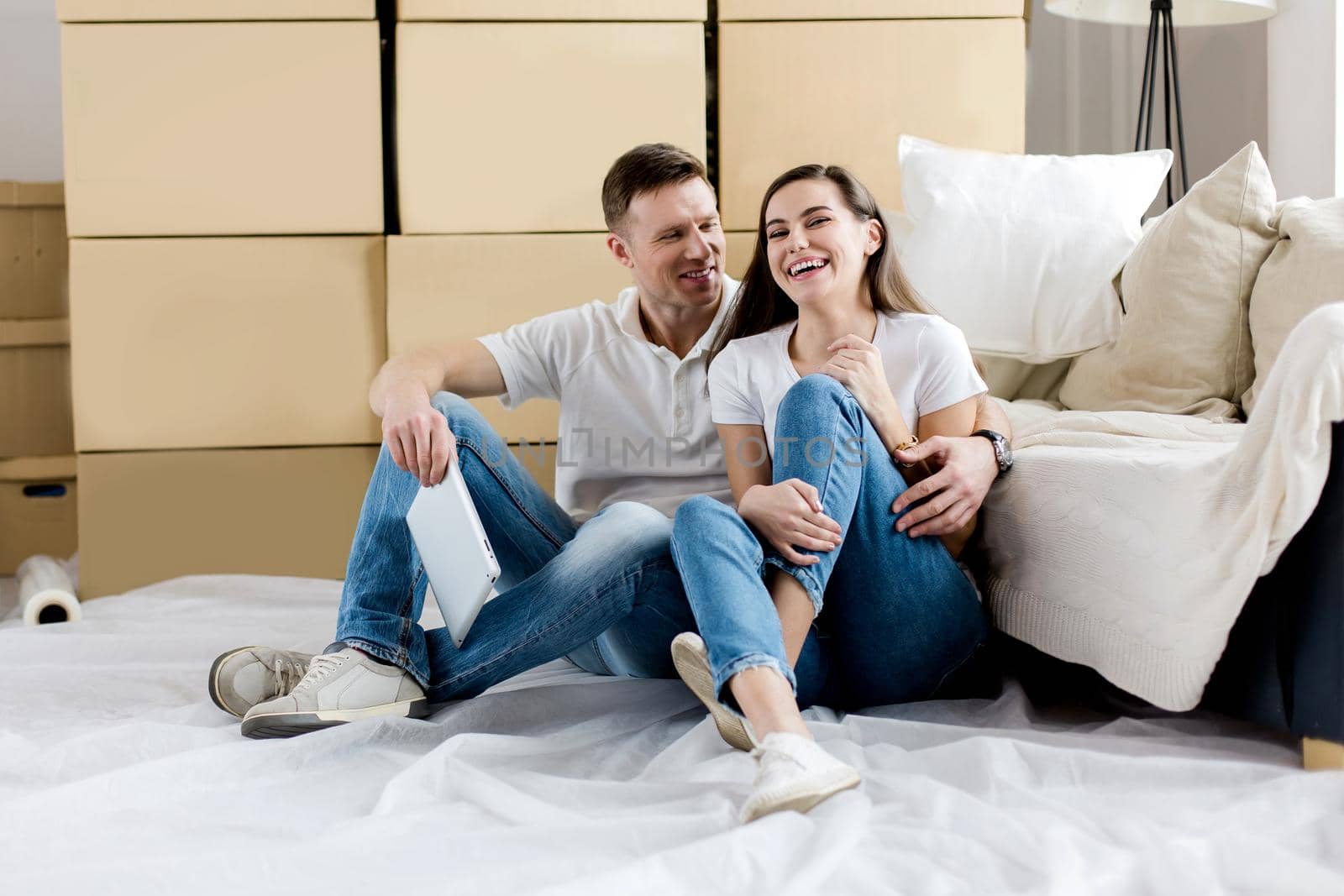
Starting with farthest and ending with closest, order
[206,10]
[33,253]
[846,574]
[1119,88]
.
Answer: [1119,88] → [33,253] → [206,10] → [846,574]

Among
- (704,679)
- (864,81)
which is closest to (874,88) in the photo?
(864,81)

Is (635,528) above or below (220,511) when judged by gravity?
above

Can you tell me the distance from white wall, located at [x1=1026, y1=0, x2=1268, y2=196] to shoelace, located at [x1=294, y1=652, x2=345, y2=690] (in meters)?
2.20

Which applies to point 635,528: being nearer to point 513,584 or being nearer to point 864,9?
point 513,584

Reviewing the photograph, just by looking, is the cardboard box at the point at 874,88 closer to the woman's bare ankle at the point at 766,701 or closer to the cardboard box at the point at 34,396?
the woman's bare ankle at the point at 766,701

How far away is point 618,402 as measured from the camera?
5.34 feet

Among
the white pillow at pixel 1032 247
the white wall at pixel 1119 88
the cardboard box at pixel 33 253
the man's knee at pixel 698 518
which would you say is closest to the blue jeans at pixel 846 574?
the man's knee at pixel 698 518

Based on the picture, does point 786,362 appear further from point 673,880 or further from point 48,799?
point 48,799

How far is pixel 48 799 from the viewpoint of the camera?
1.08 m

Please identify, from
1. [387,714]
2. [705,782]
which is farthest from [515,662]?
[705,782]

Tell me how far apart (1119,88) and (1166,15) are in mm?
459

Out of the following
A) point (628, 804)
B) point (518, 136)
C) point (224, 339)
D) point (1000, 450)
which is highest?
point (518, 136)

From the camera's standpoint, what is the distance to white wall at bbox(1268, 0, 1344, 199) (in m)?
2.15

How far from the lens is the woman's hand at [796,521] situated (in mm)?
1187
